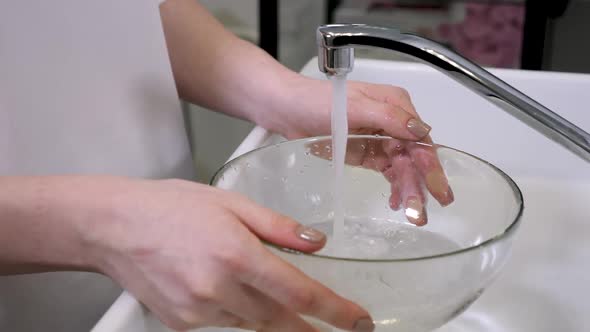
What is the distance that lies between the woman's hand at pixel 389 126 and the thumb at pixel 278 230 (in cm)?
16

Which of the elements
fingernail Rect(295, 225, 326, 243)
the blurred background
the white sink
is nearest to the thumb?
fingernail Rect(295, 225, 326, 243)

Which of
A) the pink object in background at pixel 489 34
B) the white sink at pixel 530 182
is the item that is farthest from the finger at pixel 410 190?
the pink object in background at pixel 489 34

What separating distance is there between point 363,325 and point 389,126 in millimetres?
193

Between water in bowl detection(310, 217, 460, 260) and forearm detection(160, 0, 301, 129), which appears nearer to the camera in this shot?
water in bowl detection(310, 217, 460, 260)

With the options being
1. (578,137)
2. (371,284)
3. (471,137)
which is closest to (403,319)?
(371,284)

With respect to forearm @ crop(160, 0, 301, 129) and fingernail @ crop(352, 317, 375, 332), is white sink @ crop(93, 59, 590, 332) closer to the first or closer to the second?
forearm @ crop(160, 0, 301, 129)

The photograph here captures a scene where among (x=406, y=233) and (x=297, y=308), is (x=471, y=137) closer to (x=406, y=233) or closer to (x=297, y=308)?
(x=406, y=233)

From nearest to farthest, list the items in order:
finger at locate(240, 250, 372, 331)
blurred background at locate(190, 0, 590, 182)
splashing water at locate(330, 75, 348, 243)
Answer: finger at locate(240, 250, 372, 331), splashing water at locate(330, 75, 348, 243), blurred background at locate(190, 0, 590, 182)

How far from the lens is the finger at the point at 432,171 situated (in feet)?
1.60

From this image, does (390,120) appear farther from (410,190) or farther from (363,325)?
(363,325)

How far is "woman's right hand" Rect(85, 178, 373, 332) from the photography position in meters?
0.33

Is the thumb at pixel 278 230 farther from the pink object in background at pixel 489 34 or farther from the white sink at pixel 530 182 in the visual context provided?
the pink object in background at pixel 489 34

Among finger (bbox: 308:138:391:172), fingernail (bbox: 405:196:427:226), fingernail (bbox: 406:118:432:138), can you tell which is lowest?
fingernail (bbox: 405:196:427:226)

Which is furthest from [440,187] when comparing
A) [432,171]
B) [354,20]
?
[354,20]
